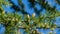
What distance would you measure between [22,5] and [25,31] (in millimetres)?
363

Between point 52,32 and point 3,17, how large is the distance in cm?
54

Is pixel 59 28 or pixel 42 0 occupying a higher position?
pixel 42 0

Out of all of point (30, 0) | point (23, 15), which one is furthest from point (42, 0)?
point (23, 15)

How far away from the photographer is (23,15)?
8.29 ft

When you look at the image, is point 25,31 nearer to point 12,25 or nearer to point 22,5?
point 12,25

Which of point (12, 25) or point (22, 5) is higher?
point (22, 5)

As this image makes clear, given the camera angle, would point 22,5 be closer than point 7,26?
No

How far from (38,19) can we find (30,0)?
12.4 inches

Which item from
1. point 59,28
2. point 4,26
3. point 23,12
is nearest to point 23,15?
point 23,12

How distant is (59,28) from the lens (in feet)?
8.13

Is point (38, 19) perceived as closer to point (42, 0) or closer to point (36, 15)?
point (36, 15)

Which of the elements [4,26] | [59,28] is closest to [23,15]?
[4,26]

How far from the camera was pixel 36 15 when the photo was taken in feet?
8.34

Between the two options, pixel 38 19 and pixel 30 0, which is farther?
pixel 30 0
